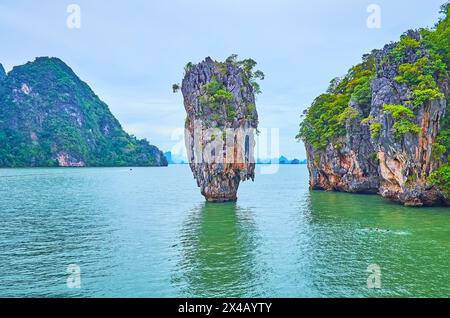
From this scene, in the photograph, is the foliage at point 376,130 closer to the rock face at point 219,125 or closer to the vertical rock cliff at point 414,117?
the vertical rock cliff at point 414,117

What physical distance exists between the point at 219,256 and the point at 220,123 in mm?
20574

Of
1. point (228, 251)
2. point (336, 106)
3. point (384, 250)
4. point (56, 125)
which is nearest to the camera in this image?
point (384, 250)

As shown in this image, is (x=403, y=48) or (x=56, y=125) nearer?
(x=403, y=48)

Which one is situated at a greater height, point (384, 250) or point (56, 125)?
point (56, 125)

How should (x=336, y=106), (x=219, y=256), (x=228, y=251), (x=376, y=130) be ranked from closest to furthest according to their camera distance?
(x=219, y=256), (x=228, y=251), (x=376, y=130), (x=336, y=106)

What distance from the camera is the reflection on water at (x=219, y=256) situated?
14.2 metres

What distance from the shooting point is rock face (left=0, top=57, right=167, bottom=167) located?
126125mm

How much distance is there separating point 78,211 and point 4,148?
342 feet

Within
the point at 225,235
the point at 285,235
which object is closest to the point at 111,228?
the point at 225,235

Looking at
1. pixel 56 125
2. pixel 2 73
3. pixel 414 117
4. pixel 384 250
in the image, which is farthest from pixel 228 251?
pixel 2 73

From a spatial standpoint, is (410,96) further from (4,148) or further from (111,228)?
(4,148)

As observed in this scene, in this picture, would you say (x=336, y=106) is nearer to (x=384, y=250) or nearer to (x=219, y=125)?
(x=219, y=125)

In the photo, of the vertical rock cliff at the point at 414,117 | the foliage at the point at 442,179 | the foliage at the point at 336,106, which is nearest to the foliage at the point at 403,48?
the vertical rock cliff at the point at 414,117

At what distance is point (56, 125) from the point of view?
136 m
